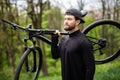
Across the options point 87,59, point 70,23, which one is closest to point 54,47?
point 70,23

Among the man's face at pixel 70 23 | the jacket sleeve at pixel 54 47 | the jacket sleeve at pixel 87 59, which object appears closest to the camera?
the jacket sleeve at pixel 87 59

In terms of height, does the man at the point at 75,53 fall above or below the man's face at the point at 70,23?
below

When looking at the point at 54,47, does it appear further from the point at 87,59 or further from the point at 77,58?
the point at 87,59

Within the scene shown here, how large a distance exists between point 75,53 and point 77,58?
9 cm

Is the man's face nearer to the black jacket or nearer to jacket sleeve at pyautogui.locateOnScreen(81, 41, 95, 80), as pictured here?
the black jacket

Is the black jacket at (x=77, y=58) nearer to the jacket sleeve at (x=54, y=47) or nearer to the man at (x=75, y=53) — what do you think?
the man at (x=75, y=53)

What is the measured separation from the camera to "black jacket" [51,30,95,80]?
5.59 metres

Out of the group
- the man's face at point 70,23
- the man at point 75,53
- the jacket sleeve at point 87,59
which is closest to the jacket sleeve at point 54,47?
the man at point 75,53

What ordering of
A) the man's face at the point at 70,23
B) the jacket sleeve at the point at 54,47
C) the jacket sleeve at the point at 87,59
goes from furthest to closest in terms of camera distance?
the jacket sleeve at the point at 54,47 < the man's face at the point at 70,23 < the jacket sleeve at the point at 87,59

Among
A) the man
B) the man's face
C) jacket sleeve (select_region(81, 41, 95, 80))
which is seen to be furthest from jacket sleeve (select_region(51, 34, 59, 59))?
jacket sleeve (select_region(81, 41, 95, 80))

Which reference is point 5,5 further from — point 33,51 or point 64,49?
point 64,49

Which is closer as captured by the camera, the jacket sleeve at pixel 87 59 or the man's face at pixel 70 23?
the jacket sleeve at pixel 87 59

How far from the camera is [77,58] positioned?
5.67 meters

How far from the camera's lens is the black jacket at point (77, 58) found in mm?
5590
